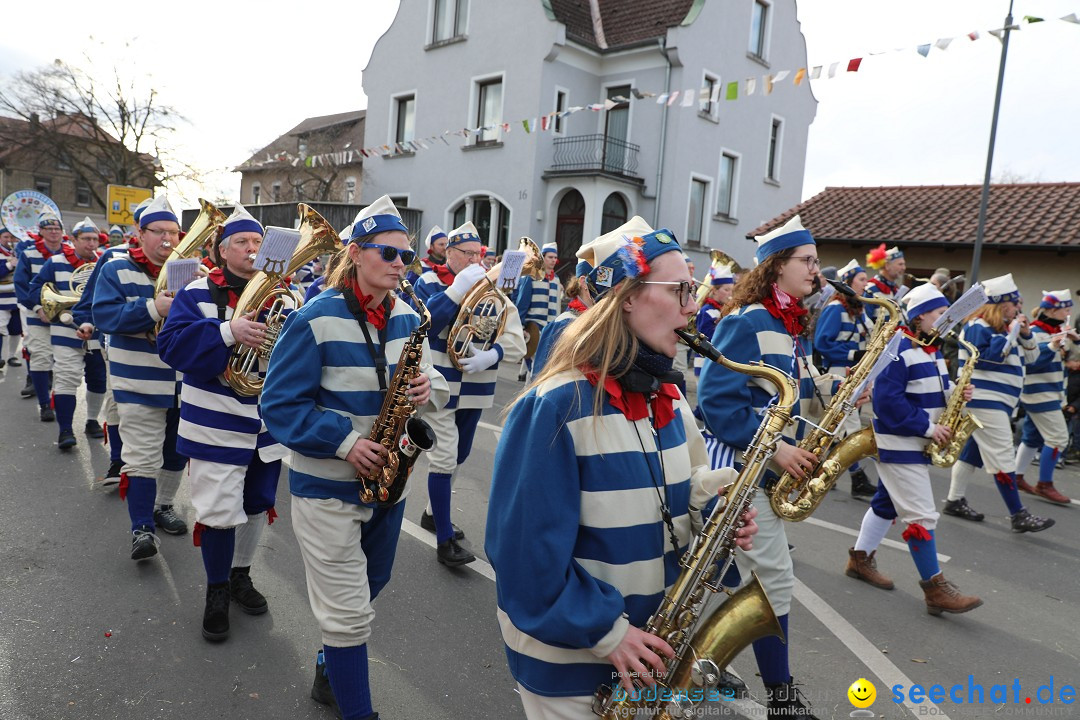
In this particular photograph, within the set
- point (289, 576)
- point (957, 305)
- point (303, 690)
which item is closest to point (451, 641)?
point (303, 690)

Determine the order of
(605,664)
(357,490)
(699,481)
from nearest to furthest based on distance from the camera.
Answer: (605,664), (699,481), (357,490)

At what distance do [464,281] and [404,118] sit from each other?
21789 mm

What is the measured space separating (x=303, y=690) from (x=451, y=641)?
2.63 ft

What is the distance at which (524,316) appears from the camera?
10.1 m

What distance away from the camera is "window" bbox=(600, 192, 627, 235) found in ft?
66.9

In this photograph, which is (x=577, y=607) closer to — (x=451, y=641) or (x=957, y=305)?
(x=451, y=641)

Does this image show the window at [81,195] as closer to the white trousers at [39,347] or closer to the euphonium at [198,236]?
the white trousers at [39,347]

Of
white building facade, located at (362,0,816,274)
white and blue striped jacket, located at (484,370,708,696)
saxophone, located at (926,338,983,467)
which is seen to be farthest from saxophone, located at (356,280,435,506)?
white building facade, located at (362,0,816,274)

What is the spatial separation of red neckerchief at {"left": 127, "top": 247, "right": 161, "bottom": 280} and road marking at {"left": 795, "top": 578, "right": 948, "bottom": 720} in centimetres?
486

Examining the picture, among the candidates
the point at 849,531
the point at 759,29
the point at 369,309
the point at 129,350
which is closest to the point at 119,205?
the point at 129,350

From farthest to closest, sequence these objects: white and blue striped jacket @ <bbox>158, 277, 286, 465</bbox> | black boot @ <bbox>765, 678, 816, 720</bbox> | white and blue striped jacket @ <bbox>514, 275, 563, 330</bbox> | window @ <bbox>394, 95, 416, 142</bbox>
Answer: window @ <bbox>394, 95, 416, 142</bbox> → white and blue striped jacket @ <bbox>514, 275, 563, 330</bbox> → white and blue striped jacket @ <bbox>158, 277, 286, 465</bbox> → black boot @ <bbox>765, 678, 816, 720</bbox>

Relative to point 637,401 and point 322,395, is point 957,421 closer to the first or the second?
point 637,401

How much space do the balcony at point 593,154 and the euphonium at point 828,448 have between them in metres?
16.7

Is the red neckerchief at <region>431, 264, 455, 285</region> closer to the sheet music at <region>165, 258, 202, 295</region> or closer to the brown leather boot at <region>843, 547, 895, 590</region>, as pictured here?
the sheet music at <region>165, 258, 202, 295</region>
